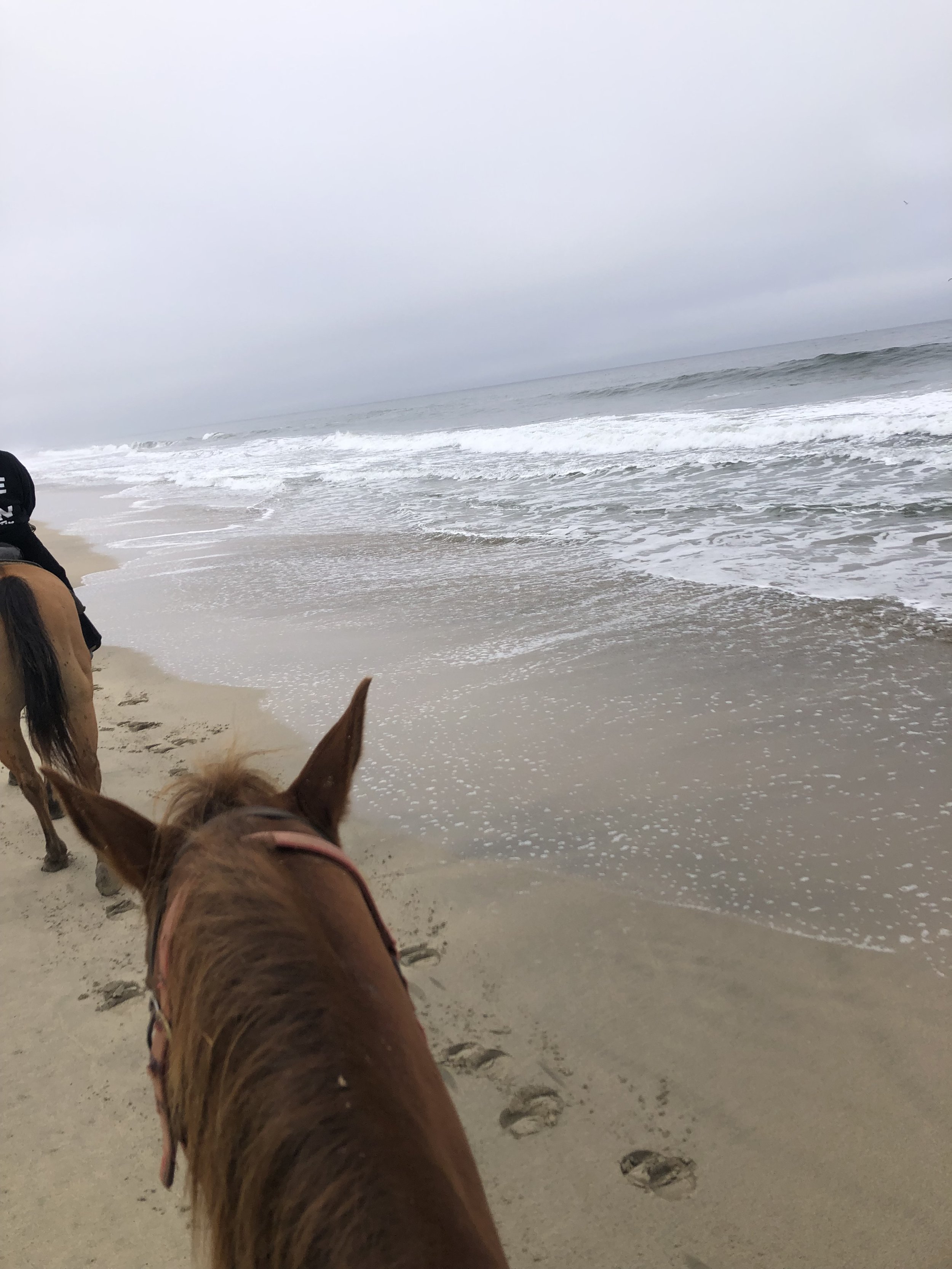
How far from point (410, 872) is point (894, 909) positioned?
187 centimetres

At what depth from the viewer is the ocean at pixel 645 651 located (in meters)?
3.29

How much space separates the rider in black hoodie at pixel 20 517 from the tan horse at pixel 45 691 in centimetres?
21

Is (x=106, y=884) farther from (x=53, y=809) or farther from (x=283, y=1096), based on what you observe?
(x=283, y=1096)

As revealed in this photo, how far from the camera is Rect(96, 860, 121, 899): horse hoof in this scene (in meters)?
3.48

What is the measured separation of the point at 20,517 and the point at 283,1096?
3983mm

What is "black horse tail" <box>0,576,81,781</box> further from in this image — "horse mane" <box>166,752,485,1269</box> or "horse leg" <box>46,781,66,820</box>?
"horse mane" <box>166,752,485,1269</box>

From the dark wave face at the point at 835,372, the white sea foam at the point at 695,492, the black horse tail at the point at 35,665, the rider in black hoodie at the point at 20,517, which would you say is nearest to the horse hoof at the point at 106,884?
the black horse tail at the point at 35,665

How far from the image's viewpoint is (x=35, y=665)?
362cm

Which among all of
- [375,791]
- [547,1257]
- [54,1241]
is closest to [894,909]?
[547,1257]

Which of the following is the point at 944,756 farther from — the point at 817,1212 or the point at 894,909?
the point at 817,1212

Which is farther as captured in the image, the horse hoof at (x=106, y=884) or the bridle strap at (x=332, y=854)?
the horse hoof at (x=106, y=884)

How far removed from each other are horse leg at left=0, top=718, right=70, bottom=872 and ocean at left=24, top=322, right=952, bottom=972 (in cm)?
147

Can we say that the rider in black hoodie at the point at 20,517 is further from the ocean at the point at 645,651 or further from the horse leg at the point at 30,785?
the ocean at the point at 645,651

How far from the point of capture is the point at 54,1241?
1.96 metres
